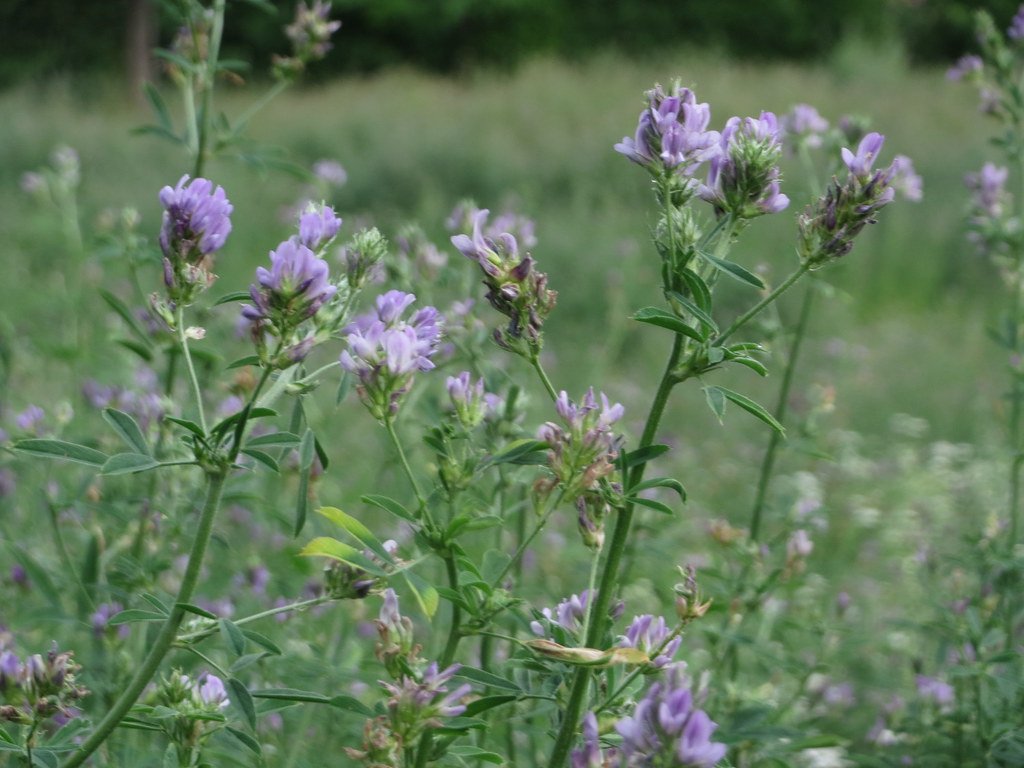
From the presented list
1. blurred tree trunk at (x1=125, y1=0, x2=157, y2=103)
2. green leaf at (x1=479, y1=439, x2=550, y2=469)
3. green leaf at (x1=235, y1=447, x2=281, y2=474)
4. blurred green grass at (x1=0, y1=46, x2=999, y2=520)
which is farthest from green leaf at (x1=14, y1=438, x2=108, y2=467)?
blurred tree trunk at (x1=125, y1=0, x2=157, y2=103)

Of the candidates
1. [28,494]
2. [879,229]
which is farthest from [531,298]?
[879,229]

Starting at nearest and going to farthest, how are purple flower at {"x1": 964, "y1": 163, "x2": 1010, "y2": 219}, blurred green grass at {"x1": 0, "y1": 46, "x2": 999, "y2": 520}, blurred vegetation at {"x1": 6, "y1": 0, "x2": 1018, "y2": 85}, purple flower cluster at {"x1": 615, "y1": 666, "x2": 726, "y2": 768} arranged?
purple flower cluster at {"x1": 615, "y1": 666, "x2": 726, "y2": 768}
purple flower at {"x1": 964, "y1": 163, "x2": 1010, "y2": 219}
blurred green grass at {"x1": 0, "y1": 46, "x2": 999, "y2": 520}
blurred vegetation at {"x1": 6, "y1": 0, "x2": 1018, "y2": 85}

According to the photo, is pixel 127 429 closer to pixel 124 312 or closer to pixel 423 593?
pixel 423 593

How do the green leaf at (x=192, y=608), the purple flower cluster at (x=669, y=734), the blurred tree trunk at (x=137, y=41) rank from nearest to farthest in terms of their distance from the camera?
the purple flower cluster at (x=669, y=734) < the green leaf at (x=192, y=608) < the blurred tree trunk at (x=137, y=41)

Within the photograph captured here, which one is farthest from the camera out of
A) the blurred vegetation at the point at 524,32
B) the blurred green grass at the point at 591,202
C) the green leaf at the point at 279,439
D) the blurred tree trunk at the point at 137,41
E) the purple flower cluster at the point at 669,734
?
the blurred vegetation at the point at 524,32

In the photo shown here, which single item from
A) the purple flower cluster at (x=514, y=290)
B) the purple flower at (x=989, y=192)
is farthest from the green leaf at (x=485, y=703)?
the purple flower at (x=989, y=192)

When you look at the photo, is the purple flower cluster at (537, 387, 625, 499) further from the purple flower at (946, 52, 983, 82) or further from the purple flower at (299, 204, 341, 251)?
the purple flower at (946, 52, 983, 82)

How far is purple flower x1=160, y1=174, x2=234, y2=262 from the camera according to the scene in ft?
3.48

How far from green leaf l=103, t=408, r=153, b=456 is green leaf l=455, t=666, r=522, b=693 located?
0.39 meters

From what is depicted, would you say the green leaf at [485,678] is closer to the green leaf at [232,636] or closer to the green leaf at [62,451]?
the green leaf at [232,636]

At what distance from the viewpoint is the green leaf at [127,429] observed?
1137mm

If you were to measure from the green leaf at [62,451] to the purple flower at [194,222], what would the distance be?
21 cm

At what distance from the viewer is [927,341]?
21.3 feet

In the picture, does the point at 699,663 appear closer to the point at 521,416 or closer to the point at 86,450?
the point at 521,416
